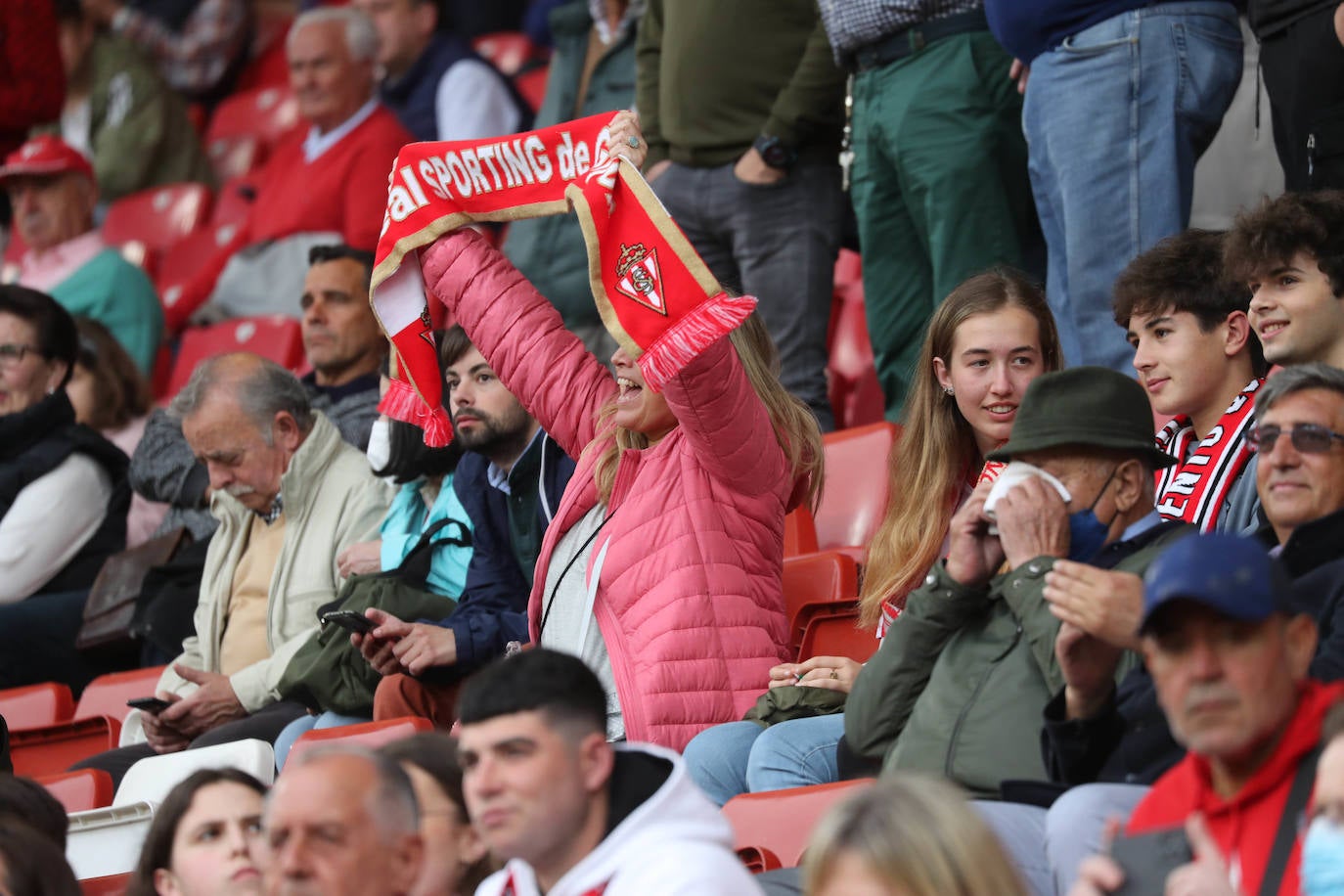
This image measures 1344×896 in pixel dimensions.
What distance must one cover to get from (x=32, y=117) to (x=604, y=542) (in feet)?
17.8

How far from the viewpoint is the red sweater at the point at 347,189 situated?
7.32m

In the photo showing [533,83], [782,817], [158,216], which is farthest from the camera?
[158,216]

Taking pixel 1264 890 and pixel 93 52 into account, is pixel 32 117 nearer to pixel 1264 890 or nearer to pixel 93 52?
pixel 93 52

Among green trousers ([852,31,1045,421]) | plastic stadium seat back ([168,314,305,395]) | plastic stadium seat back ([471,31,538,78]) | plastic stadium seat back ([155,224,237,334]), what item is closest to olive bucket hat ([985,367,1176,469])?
green trousers ([852,31,1045,421])

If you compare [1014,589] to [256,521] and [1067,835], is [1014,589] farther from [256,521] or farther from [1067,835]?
[256,521]

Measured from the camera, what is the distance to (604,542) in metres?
3.86

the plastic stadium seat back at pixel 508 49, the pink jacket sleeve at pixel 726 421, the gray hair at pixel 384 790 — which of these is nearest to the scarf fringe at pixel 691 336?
the pink jacket sleeve at pixel 726 421

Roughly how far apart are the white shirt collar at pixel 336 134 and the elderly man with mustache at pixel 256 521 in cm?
251

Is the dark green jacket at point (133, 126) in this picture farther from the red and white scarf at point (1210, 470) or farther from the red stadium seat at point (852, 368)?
the red and white scarf at point (1210, 470)

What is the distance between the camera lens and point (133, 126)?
9.52 m

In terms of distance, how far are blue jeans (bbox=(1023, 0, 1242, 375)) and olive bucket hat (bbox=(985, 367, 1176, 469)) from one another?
4.44ft

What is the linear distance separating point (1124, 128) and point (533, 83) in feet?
15.8

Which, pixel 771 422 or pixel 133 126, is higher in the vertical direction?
Answer: pixel 133 126

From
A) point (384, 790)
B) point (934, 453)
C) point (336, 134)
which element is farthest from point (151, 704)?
point (336, 134)
